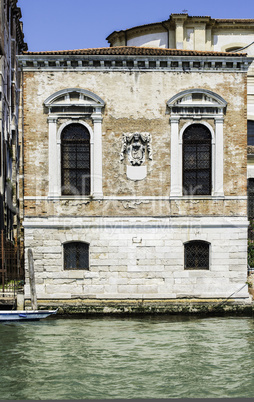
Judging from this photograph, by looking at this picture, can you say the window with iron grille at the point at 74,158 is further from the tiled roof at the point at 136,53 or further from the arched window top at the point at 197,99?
the arched window top at the point at 197,99

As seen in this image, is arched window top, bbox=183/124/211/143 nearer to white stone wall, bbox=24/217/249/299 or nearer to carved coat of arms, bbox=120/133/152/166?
carved coat of arms, bbox=120/133/152/166

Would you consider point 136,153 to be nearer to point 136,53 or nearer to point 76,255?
point 136,53

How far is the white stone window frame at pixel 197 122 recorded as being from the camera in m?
17.0

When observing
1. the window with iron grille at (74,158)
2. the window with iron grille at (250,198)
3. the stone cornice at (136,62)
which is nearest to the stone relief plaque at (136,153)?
the window with iron grille at (74,158)

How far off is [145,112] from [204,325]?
20.9ft

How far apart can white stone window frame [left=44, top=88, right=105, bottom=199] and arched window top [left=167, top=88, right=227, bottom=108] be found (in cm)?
217

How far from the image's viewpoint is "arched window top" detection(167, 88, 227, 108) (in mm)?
16977

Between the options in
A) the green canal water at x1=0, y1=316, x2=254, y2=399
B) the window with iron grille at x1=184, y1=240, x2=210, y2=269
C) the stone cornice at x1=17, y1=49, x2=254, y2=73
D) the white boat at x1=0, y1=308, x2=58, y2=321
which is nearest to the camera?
the green canal water at x1=0, y1=316, x2=254, y2=399

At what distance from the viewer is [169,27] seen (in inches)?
1046

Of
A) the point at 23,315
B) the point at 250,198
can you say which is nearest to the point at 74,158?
the point at 23,315

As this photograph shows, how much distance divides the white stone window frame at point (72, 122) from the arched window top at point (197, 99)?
2.17m

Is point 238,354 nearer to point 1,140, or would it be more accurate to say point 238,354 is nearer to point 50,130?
point 50,130

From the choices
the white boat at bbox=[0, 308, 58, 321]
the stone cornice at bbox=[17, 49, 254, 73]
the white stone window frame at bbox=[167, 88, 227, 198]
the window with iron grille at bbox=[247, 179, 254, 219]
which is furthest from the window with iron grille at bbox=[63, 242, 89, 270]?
the window with iron grille at bbox=[247, 179, 254, 219]

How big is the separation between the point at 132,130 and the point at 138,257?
12.3 feet
